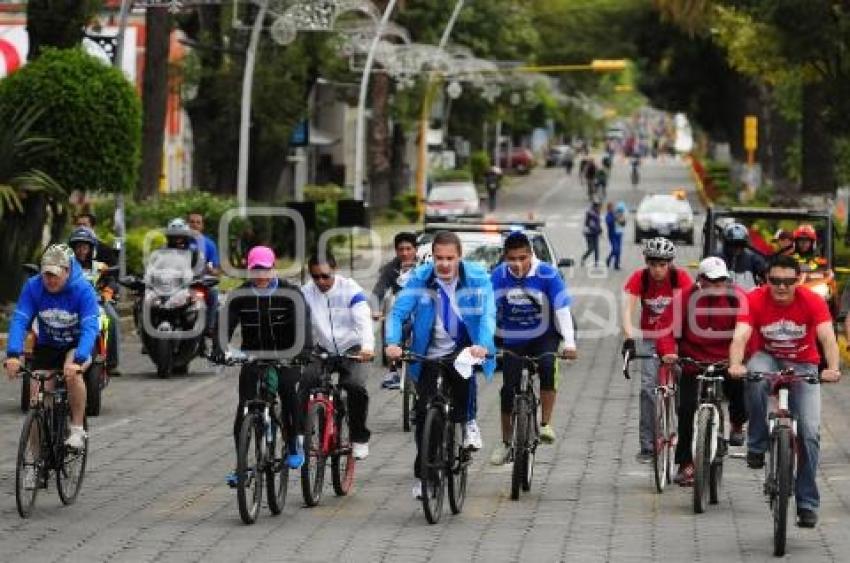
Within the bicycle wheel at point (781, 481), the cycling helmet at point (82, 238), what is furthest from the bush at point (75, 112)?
the bicycle wheel at point (781, 481)

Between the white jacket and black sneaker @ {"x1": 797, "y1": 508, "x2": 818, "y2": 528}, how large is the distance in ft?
10.2

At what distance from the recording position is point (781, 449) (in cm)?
1294

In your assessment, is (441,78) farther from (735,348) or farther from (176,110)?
(735,348)

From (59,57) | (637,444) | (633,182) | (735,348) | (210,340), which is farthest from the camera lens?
(633,182)

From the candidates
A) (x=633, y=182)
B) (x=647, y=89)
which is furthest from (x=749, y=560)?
(x=633, y=182)

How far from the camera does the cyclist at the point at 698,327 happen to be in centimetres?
1530

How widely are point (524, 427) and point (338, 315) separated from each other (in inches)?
56.4

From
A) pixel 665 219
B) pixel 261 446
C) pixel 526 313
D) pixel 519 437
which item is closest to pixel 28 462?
pixel 261 446

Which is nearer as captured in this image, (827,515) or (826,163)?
(827,515)

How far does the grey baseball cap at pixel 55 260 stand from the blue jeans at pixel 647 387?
4.10 metres

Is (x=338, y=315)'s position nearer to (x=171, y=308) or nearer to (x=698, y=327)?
(x=698, y=327)

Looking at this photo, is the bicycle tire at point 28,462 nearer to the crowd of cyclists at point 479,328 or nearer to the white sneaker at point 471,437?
the crowd of cyclists at point 479,328

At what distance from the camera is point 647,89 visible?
9631cm

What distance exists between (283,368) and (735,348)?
9.33 ft
